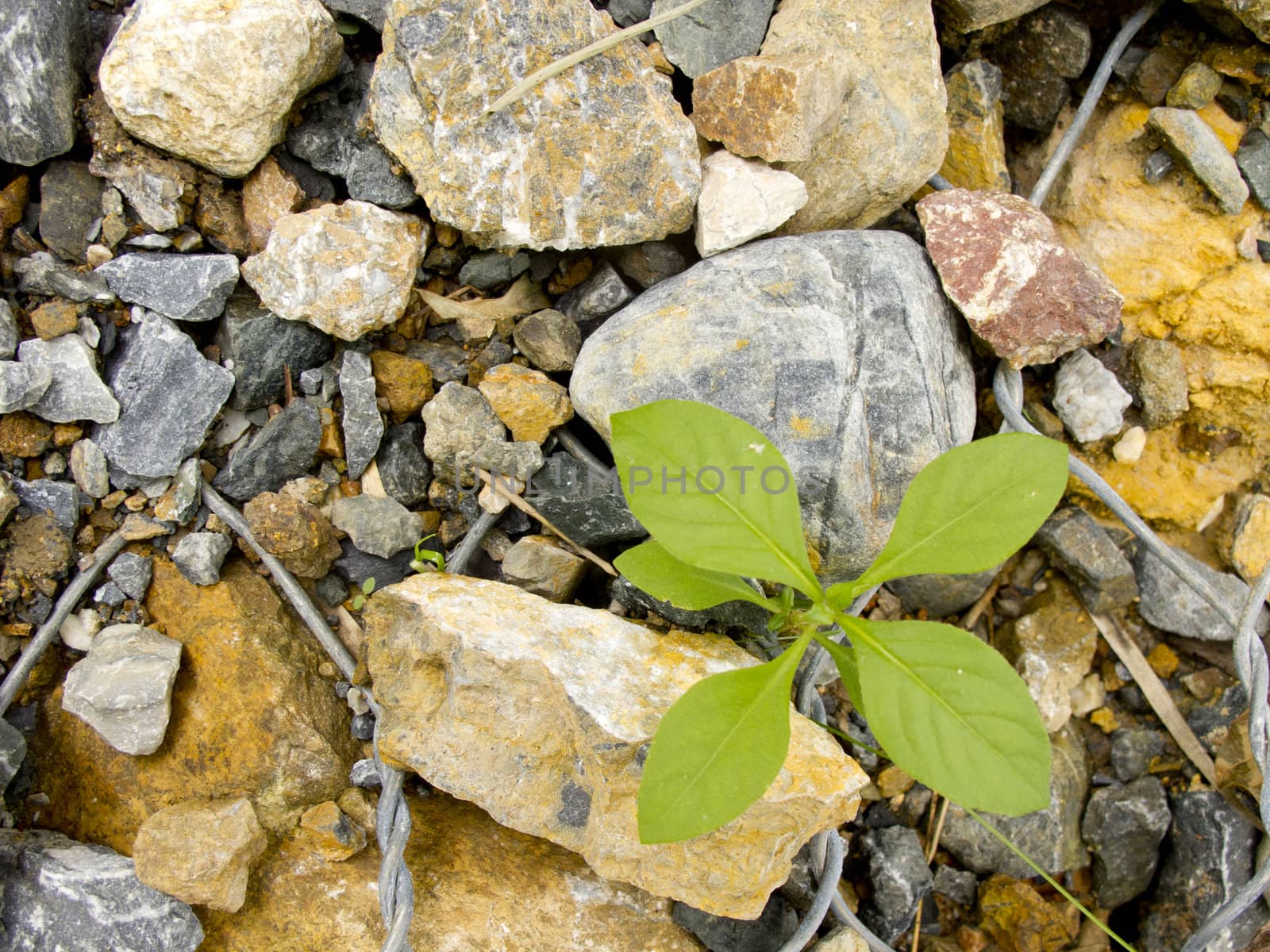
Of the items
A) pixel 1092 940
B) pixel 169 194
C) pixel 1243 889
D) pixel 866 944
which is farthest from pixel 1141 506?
pixel 169 194

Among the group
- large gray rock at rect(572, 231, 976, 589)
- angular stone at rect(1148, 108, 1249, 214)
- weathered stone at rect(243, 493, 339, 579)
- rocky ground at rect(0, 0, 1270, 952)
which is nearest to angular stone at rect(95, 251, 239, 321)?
rocky ground at rect(0, 0, 1270, 952)

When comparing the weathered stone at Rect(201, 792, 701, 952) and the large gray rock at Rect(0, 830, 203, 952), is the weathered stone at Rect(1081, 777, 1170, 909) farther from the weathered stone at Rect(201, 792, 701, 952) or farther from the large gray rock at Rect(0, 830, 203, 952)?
the large gray rock at Rect(0, 830, 203, 952)

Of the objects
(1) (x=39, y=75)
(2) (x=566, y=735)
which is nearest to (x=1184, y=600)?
(2) (x=566, y=735)

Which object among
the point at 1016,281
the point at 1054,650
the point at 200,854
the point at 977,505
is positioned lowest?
the point at 200,854

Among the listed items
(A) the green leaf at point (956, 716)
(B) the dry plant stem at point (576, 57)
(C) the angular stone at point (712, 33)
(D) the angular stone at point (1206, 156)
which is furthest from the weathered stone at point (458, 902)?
(D) the angular stone at point (1206, 156)

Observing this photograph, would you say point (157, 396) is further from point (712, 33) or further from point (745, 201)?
point (712, 33)

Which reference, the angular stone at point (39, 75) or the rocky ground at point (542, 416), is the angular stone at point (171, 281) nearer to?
the rocky ground at point (542, 416)

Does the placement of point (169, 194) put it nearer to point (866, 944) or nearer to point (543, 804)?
point (543, 804)
